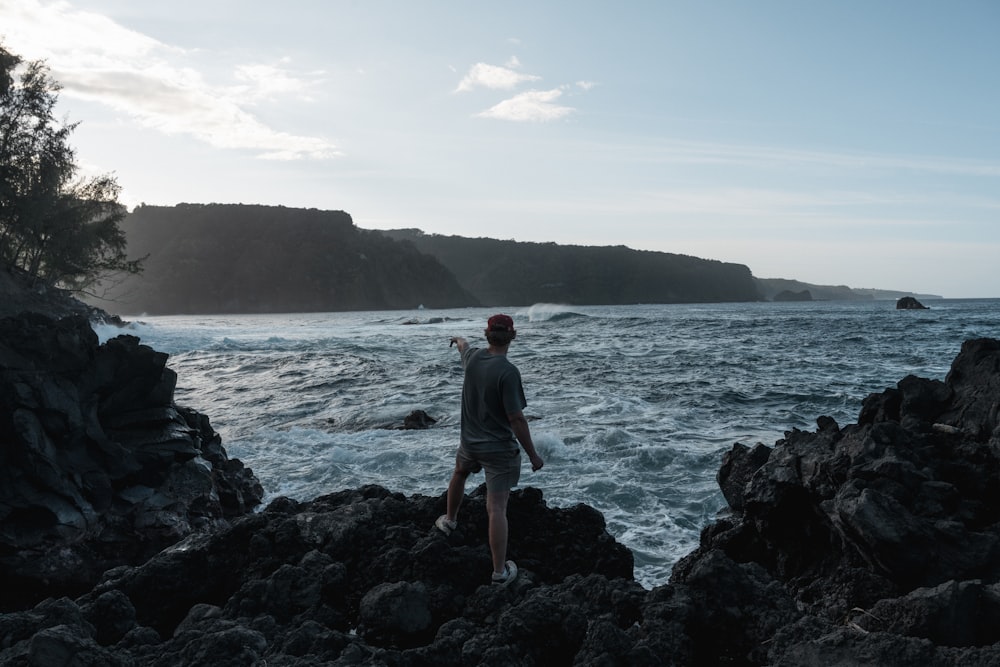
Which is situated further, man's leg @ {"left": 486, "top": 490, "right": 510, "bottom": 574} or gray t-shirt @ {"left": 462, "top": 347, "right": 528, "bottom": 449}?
gray t-shirt @ {"left": 462, "top": 347, "right": 528, "bottom": 449}

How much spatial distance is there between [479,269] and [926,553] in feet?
592

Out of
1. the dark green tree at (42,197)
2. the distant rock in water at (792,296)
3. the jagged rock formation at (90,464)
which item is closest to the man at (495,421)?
the jagged rock formation at (90,464)

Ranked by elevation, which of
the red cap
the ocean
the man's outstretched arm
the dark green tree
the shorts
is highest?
the dark green tree

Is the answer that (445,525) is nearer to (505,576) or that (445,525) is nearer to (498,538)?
(498,538)

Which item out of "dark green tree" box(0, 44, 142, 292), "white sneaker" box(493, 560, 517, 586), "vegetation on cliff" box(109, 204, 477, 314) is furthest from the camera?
"vegetation on cliff" box(109, 204, 477, 314)

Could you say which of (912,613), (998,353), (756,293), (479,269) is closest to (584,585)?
(912,613)

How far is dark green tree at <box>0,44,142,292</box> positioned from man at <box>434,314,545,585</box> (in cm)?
3595

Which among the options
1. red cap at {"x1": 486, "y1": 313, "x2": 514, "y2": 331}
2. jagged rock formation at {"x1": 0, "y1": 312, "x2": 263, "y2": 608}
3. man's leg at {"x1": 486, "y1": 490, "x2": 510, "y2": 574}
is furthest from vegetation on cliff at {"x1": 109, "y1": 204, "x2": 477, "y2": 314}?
man's leg at {"x1": 486, "y1": 490, "x2": 510, "y2": 574}

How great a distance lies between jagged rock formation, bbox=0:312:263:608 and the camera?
653 centimetres

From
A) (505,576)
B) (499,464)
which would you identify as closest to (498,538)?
(505,576)

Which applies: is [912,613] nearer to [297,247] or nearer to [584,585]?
[584,585]

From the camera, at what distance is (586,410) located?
14.8m

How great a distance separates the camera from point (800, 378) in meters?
19.1

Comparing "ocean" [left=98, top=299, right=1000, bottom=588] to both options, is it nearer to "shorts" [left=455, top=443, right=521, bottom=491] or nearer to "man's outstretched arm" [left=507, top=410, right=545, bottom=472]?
"shorts" [left=455, top=443, right=521, bottom=491]
